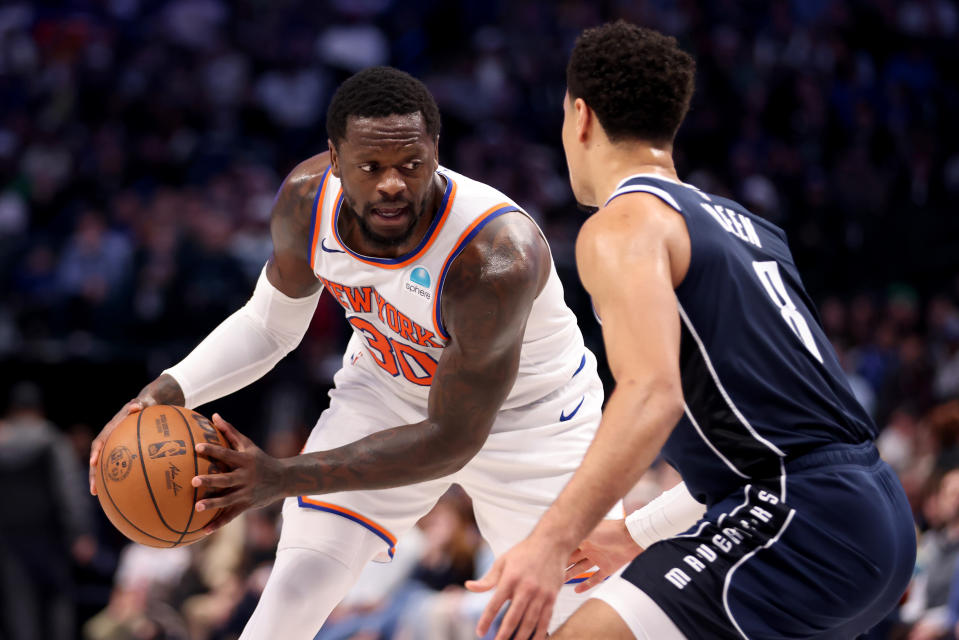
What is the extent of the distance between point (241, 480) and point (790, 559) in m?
1.50

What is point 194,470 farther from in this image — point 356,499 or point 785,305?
point 785,305

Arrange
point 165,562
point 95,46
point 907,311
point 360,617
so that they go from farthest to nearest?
1. point 95,46
2. point 907,311
3. point 165,562
4. point 360,617

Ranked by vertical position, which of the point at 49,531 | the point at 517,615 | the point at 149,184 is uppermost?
the point at 517,615

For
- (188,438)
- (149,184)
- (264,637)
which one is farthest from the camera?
(149,184)

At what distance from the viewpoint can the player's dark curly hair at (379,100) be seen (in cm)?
340

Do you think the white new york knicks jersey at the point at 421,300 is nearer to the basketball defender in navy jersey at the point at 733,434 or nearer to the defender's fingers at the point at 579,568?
the defender's fingers at the point at 579,568

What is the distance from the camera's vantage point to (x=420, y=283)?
3596 mm

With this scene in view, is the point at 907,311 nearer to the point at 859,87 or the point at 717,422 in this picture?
the point at 859,87

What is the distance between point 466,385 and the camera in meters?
3.41

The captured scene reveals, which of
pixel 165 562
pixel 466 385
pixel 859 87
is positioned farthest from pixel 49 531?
pixel 859 87

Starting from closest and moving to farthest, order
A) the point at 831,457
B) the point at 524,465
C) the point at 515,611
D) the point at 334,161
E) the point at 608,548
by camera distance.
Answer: the point at 515,611 < the point at 831,457 < the point at 608,548 < the point at 334,161 < the point at 524,465

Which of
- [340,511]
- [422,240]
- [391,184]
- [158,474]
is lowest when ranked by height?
[340,511]

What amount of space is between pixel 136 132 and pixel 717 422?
32.6 ft

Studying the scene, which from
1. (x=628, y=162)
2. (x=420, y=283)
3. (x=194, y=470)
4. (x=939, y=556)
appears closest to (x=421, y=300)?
(x=420, y=283)
